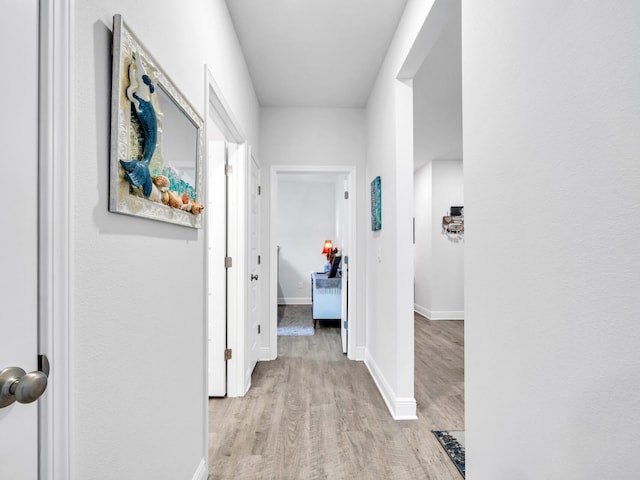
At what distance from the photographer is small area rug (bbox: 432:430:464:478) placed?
74.9 inches

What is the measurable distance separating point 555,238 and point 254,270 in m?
2.75

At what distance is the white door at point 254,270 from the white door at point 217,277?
0.91 ft

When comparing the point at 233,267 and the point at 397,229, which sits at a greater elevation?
the point at 397,229

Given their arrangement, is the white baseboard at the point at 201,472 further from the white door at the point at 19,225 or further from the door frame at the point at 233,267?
the white door at the point at 19,225

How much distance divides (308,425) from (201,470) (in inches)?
31.2

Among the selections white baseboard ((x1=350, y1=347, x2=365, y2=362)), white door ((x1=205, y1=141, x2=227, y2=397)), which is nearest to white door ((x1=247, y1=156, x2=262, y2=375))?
white door ((x1=205, y1=141, x2=227, y2=397))

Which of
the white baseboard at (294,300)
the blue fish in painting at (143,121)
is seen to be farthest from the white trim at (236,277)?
the white baseboard at (294,300)

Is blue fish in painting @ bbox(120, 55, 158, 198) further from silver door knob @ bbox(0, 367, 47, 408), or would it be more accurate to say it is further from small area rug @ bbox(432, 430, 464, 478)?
small area rug @ bbox(432, 430, 464, 478)

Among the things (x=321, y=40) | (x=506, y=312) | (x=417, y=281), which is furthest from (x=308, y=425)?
(x=417, y=281)

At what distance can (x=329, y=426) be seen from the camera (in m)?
2.28

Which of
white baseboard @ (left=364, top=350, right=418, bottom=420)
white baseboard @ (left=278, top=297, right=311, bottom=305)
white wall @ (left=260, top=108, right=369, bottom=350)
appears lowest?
white baseboard @ (left=278, top=297, right=311, bottom=305)

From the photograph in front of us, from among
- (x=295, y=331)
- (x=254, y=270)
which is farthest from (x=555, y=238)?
(x=295, y=331)

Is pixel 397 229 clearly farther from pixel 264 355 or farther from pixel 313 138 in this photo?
pixel 264 355

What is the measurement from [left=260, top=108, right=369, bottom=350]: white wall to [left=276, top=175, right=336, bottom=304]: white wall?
381cm
